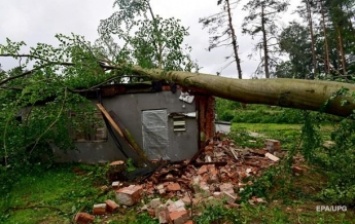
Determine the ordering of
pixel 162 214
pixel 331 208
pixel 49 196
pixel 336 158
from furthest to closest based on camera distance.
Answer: pixel 49 196 < pixel 336 158 < pixel 331 208 < pixel 162 214

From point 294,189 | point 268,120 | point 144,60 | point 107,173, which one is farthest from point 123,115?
point 268,120

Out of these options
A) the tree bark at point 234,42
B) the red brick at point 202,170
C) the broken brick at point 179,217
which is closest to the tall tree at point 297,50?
the tree bark at point 234,42

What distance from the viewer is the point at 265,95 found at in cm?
519

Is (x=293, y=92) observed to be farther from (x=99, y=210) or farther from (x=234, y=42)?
(x=234, y=42)

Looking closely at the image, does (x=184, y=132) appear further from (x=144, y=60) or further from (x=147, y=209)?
(x=147, y=209)

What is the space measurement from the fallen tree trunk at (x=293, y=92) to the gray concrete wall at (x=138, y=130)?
349 centimetres

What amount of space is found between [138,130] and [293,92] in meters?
6.49

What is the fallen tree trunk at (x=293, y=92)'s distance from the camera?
171 inches

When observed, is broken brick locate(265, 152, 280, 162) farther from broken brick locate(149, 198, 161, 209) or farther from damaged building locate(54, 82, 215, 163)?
broken brick locate(149, 198, 161, 209)

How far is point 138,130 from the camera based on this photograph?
10.6m

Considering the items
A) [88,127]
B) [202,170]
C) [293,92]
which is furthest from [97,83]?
[293,92]

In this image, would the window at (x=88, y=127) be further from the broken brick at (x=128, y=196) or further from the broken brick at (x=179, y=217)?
the broken brick at (x=179, y=217)

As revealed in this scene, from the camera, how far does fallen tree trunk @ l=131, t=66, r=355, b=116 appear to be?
435cm

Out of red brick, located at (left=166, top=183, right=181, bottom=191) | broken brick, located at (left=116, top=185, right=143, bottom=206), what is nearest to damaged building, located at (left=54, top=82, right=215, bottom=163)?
red brick, located at (left=166, top=183, right=181, bottom=191)
